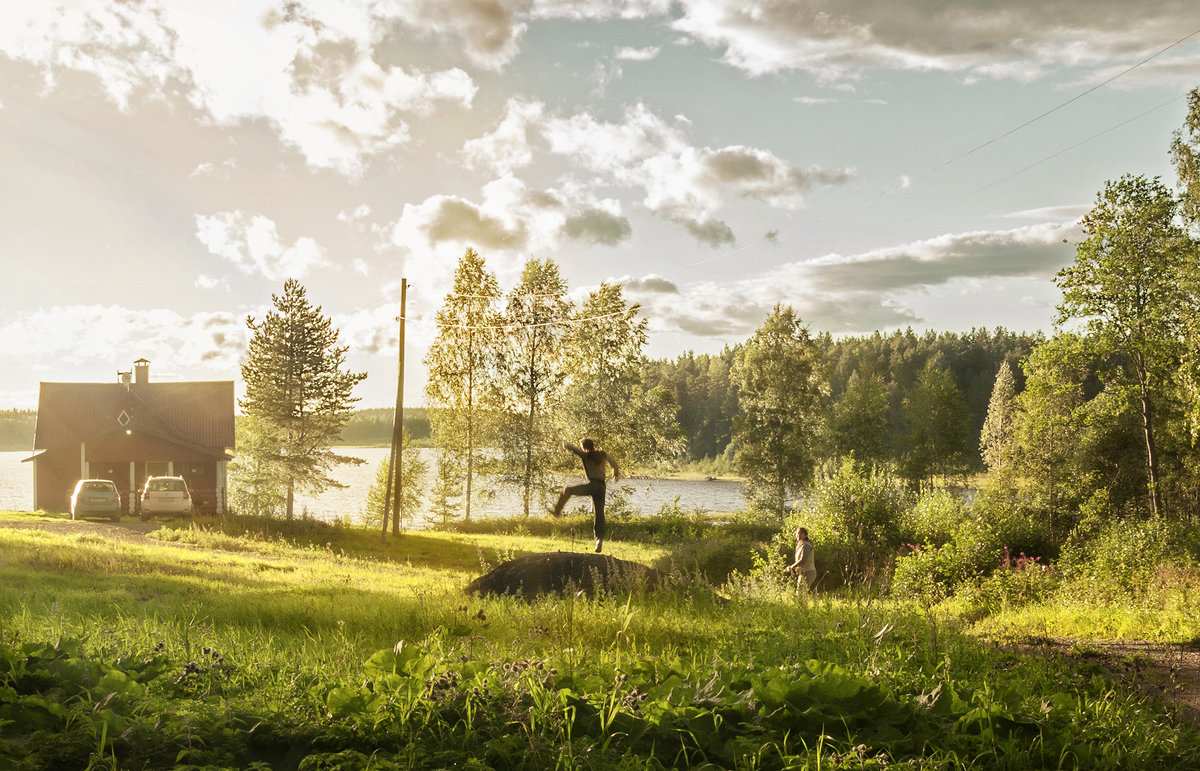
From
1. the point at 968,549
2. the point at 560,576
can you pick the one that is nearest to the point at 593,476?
the point at 560,576

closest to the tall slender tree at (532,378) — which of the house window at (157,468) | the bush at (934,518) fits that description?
the house window at (157,468)

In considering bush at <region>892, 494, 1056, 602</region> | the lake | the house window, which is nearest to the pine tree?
the lake

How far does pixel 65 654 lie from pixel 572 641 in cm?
373

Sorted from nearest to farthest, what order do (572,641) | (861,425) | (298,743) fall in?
(298,743)
(572,641)
(861,425)

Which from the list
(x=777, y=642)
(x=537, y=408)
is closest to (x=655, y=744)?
(x=777, y=642)

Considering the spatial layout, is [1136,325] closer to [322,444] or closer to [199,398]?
[322,444]

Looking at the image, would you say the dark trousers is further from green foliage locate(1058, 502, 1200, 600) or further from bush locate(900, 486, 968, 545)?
bush locate(900, 486, 968, 545)

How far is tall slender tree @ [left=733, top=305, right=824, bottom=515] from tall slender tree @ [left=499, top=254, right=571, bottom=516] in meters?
11.3

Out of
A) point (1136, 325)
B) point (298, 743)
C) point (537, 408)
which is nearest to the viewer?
point (298, 743)

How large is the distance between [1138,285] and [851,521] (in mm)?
Answer: 13291

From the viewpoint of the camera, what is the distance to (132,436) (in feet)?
125

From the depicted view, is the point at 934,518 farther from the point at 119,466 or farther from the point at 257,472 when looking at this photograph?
the point at 119,466

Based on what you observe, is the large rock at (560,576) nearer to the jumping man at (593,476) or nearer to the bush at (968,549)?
the jumping man at (593,476)

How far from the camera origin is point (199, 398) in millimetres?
45469
